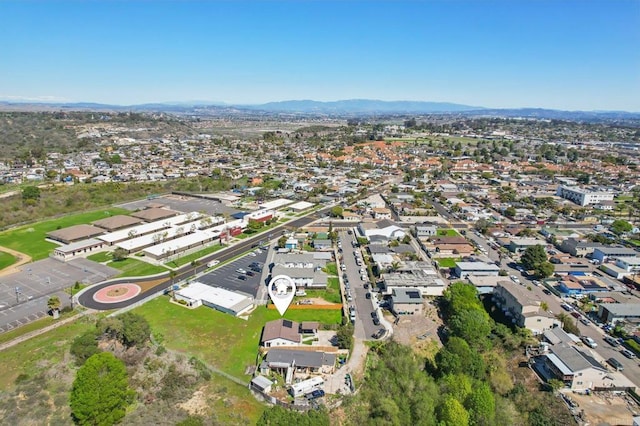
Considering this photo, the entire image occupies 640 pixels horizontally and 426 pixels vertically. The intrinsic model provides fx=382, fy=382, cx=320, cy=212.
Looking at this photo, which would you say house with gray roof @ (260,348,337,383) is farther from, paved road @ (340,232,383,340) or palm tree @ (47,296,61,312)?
palm tree @ (47,296,61,312)

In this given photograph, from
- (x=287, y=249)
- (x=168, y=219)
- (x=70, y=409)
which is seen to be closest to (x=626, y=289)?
(x=287, y=249)

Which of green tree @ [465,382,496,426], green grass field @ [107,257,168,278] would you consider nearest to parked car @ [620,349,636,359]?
green tree @ [465,382,496,426]

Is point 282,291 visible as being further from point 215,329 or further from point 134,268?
point 134,268

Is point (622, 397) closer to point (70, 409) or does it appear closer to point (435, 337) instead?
point (435, 337)

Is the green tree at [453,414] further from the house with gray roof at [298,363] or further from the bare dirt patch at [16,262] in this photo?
the bare dirt patch at [16,262]

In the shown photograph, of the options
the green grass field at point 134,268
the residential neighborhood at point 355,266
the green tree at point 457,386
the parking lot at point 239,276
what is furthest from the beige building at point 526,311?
the green grass field at point 134,268

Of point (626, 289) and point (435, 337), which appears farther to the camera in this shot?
point (626, 289)

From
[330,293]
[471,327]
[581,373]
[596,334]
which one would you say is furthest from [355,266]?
[581,373]
